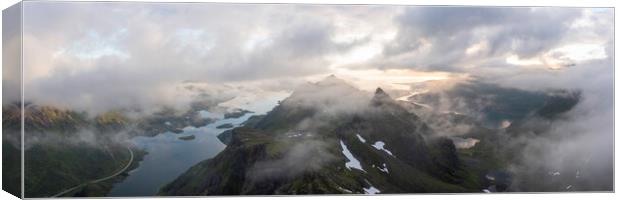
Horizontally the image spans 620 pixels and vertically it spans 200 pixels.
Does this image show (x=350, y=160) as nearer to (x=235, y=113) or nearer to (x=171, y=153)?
(x=235, y=113)

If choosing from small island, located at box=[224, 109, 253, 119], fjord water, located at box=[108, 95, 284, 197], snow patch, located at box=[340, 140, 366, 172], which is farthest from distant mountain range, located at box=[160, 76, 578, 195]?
small island, located at box=[224, 109, 253, 119]

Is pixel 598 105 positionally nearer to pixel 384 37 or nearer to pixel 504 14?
pixel 504 14

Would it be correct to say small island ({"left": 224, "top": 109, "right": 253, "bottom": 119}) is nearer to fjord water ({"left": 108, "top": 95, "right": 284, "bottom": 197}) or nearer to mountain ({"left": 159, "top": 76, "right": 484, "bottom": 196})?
fjord water ({"left": 108, "top": 95, "right": 284, "bottom": 197})

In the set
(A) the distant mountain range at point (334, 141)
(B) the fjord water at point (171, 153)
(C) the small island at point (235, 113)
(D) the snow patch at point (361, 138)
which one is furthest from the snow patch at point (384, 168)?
(C) the small island at point (235, 113)

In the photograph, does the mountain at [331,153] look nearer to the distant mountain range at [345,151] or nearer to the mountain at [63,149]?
the distant mountain range at [345,151]

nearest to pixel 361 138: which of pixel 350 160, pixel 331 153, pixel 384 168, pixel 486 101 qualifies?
pixel 350 160
